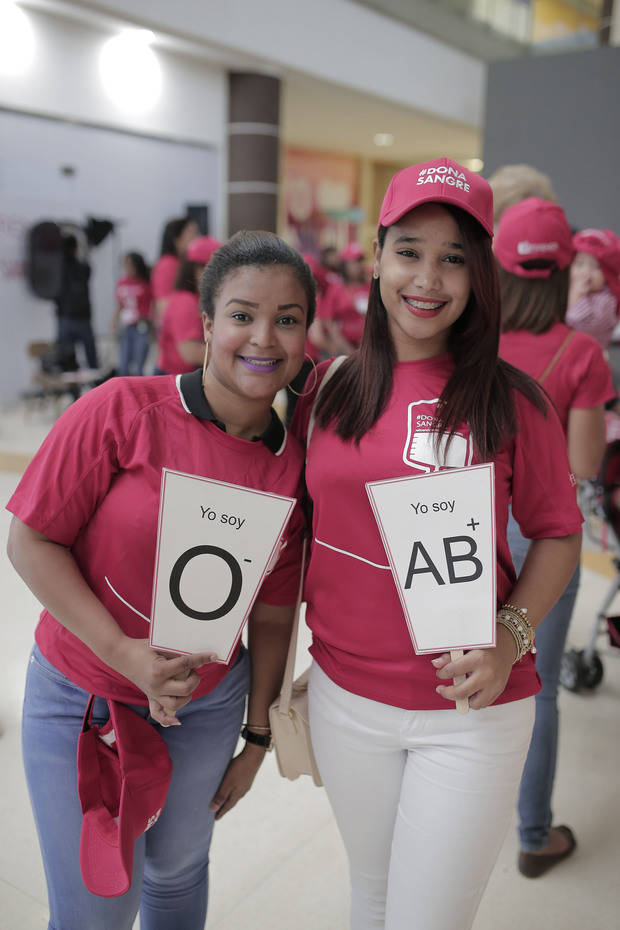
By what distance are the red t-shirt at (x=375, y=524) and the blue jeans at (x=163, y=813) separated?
0.27 metres

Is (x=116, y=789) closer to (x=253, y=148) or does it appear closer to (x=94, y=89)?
(x=94, y=89)

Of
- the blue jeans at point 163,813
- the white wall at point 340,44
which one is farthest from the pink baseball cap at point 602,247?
the white wall at point 340,44

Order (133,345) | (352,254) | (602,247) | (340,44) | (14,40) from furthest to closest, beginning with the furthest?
(340,44), (352,254), (133,345), (14,40), (602,247)

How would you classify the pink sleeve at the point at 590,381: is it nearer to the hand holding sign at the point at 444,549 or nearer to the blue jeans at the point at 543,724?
the blue jeans at the point at 543,724

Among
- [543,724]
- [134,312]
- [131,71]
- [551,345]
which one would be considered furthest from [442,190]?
[131,71]

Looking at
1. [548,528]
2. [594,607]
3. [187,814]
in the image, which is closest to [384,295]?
[548,528]

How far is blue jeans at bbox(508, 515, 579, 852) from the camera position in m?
1.95

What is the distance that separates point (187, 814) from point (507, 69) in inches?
319

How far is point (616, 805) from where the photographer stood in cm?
249

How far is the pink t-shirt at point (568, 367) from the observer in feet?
6.15

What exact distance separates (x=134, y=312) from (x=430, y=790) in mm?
7374

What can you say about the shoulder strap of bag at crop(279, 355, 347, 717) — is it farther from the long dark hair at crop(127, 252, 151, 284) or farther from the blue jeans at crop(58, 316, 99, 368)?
the blue jeans at crop(58, 316, 99, 368)

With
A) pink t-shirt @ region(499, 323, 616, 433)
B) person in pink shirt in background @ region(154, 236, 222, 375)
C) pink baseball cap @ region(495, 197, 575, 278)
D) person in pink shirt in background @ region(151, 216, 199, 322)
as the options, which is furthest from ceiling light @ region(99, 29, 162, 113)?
pink t-shirt @ region(499, 323, 616, 433)

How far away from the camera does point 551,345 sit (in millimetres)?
1893
